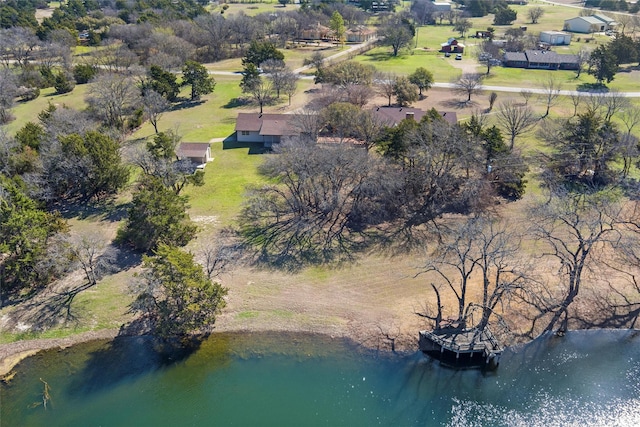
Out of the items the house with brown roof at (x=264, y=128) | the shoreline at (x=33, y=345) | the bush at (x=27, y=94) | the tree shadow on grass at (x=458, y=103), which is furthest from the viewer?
the bush at (x=27, y=94)

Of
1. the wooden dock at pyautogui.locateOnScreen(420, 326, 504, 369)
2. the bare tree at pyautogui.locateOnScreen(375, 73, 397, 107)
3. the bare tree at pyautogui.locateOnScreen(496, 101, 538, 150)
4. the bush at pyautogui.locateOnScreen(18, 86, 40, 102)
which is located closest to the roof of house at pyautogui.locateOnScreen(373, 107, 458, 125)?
the bare tree at pyautogui.locateOnScreen(496, 101, 538, 150)

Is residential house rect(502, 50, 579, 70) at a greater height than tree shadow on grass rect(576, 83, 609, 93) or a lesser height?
greater

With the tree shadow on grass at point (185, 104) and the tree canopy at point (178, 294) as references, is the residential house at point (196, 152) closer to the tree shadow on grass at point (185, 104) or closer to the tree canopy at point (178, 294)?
the tree shadow on grass at point (185, 104)

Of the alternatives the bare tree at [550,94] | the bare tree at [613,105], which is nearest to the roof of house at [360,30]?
the bare tree at [550,94]

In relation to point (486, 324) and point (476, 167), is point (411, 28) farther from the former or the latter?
point (486, 324)

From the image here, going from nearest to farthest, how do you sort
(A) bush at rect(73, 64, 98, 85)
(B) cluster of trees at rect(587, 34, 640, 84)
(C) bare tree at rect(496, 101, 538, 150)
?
1. (C) bare tree at rect(496, 101, 538, 150)
2. (B) cluster of trees at rect(587, 34, 640, 84)
3. (A) bush at rect(73, 64, 98, 85)

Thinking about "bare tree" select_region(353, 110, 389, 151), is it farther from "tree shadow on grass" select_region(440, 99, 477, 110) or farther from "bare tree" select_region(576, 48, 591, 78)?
"bare tree" select_region(576, 48, 591, 78)

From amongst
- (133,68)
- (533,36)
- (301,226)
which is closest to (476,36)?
(533,36)
